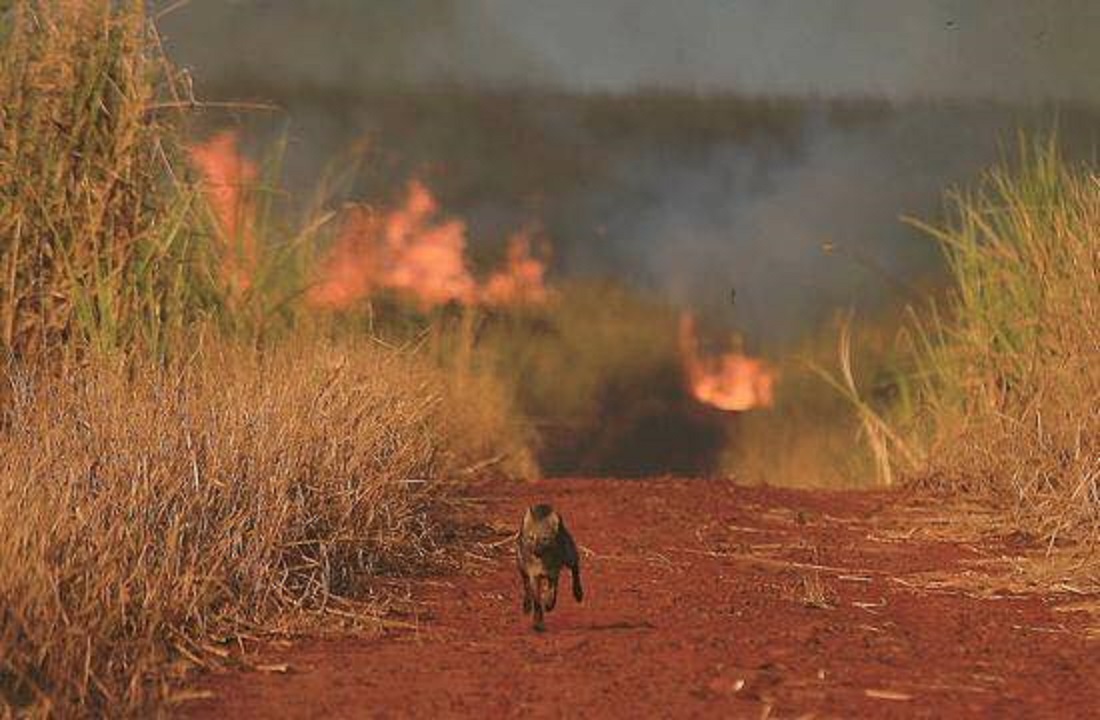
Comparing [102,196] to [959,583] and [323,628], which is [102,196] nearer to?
[323,628]

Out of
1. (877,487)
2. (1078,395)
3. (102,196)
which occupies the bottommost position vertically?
(877,487)

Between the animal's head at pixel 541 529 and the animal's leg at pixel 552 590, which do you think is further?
the animal's leg at pixel 552 590

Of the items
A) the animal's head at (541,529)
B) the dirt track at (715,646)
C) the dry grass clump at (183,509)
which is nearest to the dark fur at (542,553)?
the animal's head at (541,529)

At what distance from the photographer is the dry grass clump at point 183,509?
4668 mm

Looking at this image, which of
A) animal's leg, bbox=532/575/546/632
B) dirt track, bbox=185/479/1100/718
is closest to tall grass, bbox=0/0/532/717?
dirt track, bbox=185/479/1100/718

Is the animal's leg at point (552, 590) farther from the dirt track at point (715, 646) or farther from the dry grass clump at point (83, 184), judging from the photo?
the dry grass clump at point (83, 184)

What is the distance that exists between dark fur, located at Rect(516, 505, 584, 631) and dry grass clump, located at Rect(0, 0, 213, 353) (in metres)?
3.09

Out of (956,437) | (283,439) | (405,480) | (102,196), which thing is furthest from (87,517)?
(956,437)

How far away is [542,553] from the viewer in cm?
520

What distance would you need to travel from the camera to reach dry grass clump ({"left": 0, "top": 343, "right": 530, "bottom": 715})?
184 inches

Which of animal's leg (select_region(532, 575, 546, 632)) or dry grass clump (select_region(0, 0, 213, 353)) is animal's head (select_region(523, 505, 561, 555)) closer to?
animal's leg (select_region(532, 575, 546, 632))

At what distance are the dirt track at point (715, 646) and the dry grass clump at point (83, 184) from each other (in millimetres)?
1902

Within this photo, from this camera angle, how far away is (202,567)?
5.48m

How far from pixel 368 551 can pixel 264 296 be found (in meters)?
3.17
